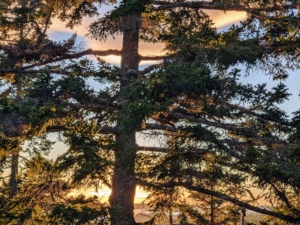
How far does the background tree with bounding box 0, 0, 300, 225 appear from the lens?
25.7ft

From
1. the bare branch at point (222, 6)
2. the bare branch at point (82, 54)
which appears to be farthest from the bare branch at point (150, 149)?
the bare branch at point (222, 6)

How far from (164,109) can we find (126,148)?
1.32 meters

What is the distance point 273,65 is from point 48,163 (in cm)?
649

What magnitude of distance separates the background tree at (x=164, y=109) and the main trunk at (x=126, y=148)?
0.03 m

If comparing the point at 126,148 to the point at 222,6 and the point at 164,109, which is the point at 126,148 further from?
the point at 222,6

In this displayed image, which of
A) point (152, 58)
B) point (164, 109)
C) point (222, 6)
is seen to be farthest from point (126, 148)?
point (222, 6)

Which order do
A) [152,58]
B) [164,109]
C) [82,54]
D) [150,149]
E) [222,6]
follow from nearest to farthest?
[164,109] < [150,149] < [222,6] < [82,54] < [152,58]

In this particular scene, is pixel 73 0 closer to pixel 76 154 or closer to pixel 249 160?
pixel 76 154

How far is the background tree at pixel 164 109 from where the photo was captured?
7.83 m

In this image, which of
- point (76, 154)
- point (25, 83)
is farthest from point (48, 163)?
point (25, 83)

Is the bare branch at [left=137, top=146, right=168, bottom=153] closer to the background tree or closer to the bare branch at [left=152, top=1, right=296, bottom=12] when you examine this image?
the background tree

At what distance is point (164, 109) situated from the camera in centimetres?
775

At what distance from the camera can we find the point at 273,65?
10.7 m

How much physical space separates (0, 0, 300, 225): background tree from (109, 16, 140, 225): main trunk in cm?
3
